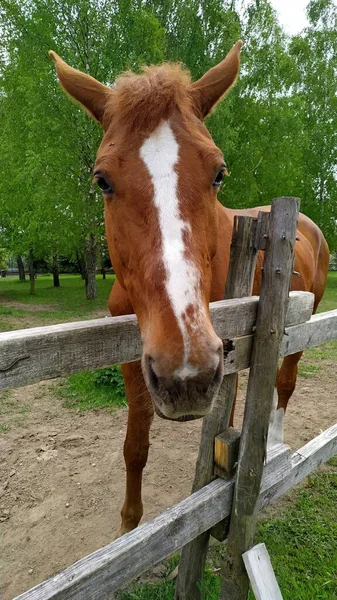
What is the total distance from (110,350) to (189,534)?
1004 mm

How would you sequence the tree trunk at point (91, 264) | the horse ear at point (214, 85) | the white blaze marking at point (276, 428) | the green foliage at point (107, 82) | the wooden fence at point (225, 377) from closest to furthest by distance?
the wooden fence at point (225, 377) < the horse ear at point (214, 85) < the white blaze marking at point (276, 428) < the green foliage at point (107, 82) < the tree trunk at point (91, 264)

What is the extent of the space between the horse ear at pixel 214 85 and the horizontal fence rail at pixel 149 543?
197 cm

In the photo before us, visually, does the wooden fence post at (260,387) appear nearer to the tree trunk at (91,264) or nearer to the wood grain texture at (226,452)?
the wood grain texture at (226,452)

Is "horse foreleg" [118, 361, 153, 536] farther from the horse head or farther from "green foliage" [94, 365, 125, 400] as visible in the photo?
"green foliage" [94, 365, 125, 400]

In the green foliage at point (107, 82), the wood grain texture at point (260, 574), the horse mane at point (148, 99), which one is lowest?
the wood grain texture at point (260, 574)

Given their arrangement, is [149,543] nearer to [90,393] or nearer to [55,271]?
[90,393]

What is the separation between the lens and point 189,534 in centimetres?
182

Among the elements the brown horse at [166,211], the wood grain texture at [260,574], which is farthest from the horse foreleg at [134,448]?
the brown horse at [166,211]

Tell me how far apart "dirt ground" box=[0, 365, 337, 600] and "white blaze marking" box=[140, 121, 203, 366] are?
245 cm

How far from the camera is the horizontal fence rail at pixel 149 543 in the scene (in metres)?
1.43

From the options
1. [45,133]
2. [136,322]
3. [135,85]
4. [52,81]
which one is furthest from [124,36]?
[136,322]

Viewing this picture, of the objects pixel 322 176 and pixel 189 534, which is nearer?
pixel 189 534

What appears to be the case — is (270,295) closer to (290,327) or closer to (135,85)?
(290,327)

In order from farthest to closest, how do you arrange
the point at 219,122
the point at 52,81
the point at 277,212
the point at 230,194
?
the point at 230,194 → the point at 219,122 → the point at 52,81 → the point at 277,212
